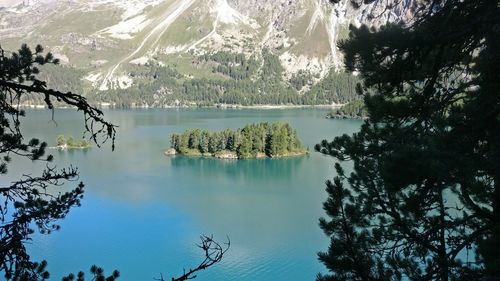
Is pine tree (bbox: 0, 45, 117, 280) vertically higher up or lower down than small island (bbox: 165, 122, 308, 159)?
higher up

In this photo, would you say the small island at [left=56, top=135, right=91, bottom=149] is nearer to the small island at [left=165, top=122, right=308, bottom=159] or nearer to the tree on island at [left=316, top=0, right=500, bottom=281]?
the small island at [left=165, top=122, right=308, bottom=159]

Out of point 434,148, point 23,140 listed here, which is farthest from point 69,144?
point 434,148

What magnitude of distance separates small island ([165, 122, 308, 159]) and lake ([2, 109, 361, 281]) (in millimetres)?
2210

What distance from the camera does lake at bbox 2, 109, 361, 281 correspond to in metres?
26.7

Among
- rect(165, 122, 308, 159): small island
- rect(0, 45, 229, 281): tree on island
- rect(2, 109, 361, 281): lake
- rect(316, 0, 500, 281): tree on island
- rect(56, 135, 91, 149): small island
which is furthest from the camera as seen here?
rect(56, 135, 91, 149): small island

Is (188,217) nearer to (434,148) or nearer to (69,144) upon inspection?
(434,148)

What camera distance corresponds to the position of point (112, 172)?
54.6 m

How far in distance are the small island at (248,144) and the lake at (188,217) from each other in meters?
2.21

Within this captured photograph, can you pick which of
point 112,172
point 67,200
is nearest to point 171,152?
point 112,172

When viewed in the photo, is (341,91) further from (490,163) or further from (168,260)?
(490,163)

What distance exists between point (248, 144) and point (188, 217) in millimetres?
27474

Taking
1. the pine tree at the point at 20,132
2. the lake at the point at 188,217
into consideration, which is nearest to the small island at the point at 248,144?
the lake at the point at 188,217

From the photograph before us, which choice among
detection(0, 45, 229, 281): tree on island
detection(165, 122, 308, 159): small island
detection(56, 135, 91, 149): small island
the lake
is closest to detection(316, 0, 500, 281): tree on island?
detection(0, 45, 229, 281): tree on island

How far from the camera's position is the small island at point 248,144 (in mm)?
63375
